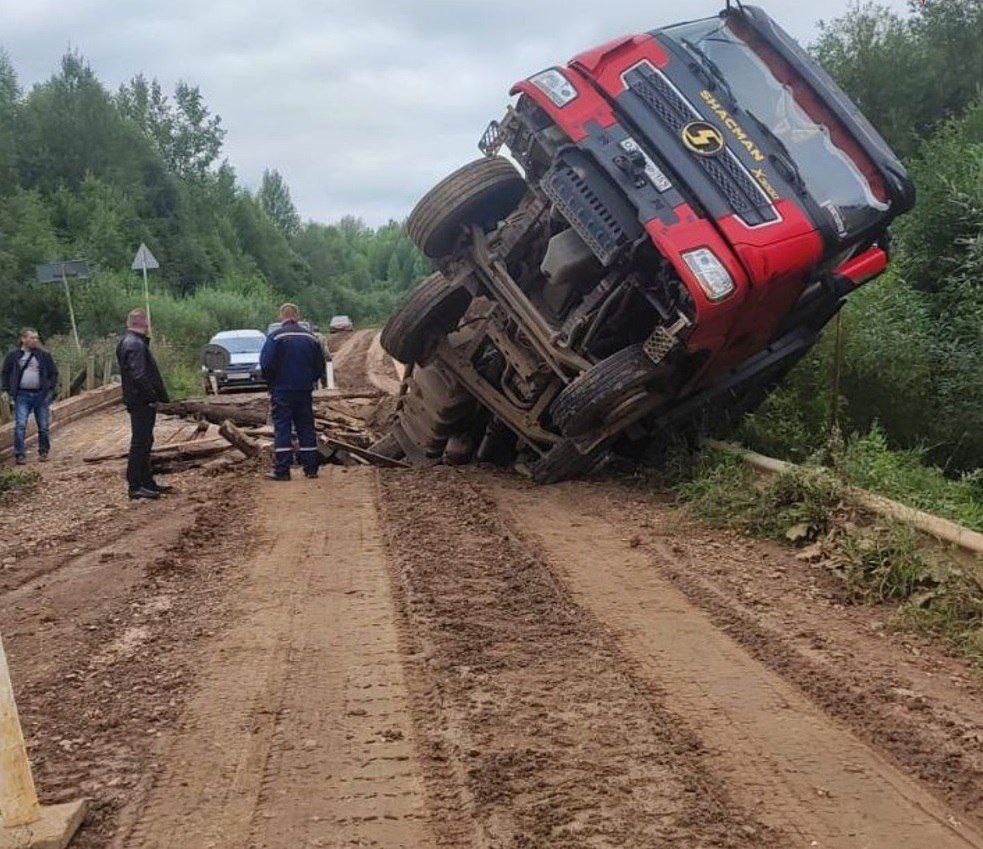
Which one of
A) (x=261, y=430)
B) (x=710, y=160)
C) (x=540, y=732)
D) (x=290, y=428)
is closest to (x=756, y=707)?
(x=540, y=732)

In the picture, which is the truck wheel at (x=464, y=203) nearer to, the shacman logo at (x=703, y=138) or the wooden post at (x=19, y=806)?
the shacman logo at (x=703, y=138)

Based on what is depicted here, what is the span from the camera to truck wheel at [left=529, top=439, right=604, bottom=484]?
828 cm

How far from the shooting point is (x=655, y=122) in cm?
739

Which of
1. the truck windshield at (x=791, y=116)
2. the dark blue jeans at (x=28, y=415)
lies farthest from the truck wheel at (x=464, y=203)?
the dark blue jeans at (x=28, y=415)

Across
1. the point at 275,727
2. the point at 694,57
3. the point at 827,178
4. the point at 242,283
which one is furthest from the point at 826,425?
the point at 242,283

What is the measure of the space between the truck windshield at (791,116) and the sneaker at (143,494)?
5.20m

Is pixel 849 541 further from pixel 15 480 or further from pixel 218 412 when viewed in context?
pixel 218 412

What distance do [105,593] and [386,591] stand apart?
1.39 metres

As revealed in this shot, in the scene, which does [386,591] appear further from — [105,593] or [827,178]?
[827,178]

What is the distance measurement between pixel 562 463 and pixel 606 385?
127 cm

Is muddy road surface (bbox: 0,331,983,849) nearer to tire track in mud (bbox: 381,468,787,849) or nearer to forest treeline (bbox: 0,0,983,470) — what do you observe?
tire track in mud (bbox: 381,468,787,849)

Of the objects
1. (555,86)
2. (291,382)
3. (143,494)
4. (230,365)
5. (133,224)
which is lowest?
(143,494)

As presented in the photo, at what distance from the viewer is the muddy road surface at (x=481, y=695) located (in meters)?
3.01

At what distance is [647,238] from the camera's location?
23.5ft
